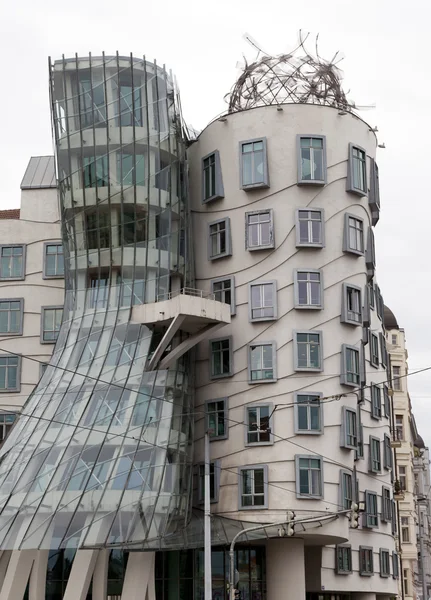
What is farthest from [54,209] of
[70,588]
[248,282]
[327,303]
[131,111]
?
[70,588]

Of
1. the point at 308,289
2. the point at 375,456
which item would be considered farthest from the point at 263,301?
the point at 375,456

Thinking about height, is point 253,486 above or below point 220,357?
below

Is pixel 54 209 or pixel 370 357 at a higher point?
pixel 54 209

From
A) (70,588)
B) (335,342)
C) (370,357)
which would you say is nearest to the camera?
(70,588)

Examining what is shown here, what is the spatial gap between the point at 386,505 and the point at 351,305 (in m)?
10.9

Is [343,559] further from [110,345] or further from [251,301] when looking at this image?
[110,345]

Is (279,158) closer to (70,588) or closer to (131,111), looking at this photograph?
(131,111)

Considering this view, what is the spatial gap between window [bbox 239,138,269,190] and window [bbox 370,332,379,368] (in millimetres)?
10009

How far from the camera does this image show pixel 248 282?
49.4 m

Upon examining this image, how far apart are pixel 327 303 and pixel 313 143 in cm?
748

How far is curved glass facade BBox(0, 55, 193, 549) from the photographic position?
4238 centimetres

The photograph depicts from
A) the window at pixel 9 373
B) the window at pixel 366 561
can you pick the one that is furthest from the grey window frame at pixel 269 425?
the window at pixel 9 373

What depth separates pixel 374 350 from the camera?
178 feet

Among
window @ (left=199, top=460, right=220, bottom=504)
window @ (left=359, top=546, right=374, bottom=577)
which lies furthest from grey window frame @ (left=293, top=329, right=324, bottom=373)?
window @ (left=359, top=546, right=374, bottom=577)
